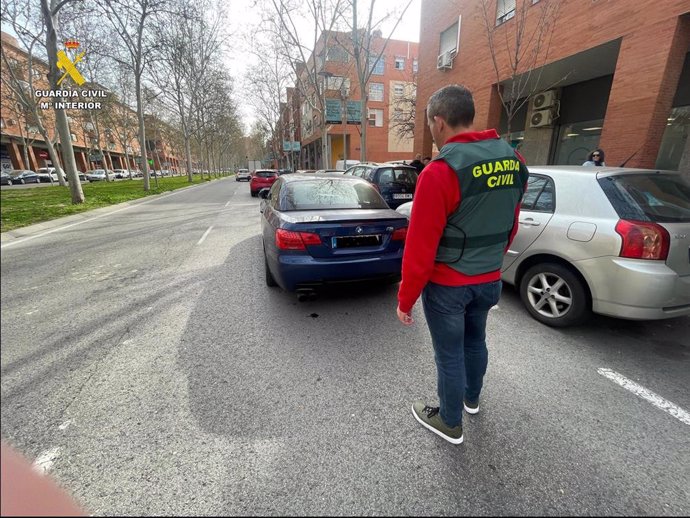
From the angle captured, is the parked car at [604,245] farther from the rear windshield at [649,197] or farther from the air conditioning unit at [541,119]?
the air conditioning unit at [541,119]

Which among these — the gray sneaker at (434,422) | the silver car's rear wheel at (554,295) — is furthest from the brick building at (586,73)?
the gray sneaker at (434,422)

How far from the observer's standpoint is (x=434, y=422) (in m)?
2.06

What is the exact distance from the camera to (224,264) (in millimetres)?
5410

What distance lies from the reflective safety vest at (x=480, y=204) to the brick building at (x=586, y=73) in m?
7.97

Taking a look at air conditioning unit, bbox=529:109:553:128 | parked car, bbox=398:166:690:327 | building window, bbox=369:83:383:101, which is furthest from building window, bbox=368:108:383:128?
parked car, bbox=398:166:690:327

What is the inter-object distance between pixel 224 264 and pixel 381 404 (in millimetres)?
3997

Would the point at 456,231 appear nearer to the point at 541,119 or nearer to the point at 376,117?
the point at 541,119

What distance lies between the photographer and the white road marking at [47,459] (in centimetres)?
171

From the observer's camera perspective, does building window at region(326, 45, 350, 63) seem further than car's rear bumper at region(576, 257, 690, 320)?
Yes

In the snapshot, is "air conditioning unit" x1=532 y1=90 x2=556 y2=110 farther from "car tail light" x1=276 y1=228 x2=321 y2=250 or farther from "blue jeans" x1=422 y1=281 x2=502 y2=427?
"blue jeans" x1=422 y1=281 x2=502 y2=427

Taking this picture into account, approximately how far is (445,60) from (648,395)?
53.0 feet

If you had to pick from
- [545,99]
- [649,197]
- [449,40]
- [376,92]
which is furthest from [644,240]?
[376,92]

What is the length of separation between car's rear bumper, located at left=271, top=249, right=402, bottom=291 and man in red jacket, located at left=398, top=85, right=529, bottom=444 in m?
1.60

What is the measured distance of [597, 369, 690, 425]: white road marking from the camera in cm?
223
